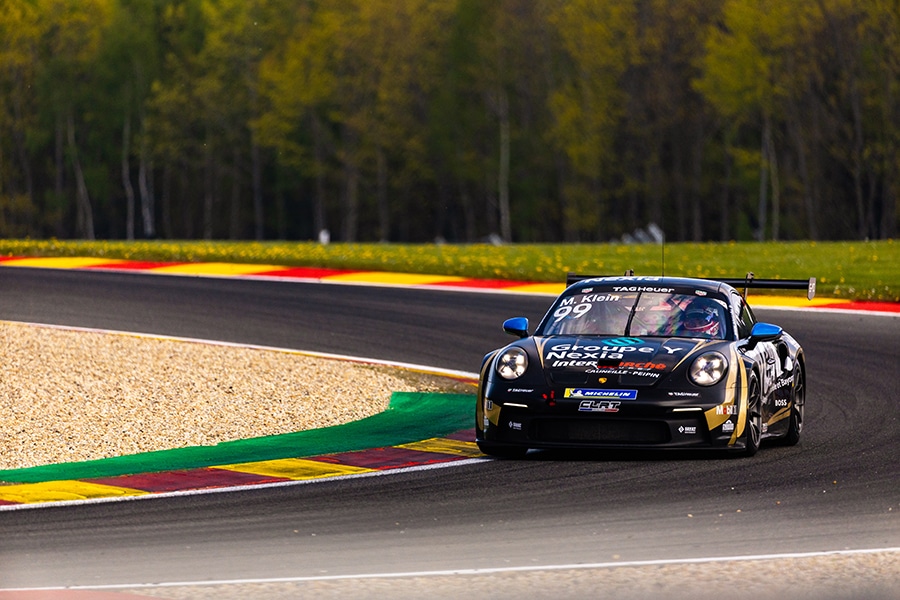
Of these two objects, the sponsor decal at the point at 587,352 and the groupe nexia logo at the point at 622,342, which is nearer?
the sponsor decal at the point at 587,352

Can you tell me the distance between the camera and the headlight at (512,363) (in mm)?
10953

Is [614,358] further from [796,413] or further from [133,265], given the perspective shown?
[133,265]

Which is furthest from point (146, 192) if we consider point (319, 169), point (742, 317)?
point (742, 317)

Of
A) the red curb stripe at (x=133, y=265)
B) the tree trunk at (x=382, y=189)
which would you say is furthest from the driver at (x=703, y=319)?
the tree trunk at (x=382, y=189)

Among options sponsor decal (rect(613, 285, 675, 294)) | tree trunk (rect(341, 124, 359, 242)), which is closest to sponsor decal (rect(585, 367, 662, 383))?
sponsor decal (rect(613, 285, 675, 294))

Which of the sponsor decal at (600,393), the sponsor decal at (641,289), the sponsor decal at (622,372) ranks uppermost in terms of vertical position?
the sponsor decal at (641,289)

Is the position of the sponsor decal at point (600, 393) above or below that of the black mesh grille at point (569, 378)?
below

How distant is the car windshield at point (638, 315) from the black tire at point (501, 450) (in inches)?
40.8

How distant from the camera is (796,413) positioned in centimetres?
1211

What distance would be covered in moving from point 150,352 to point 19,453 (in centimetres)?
538

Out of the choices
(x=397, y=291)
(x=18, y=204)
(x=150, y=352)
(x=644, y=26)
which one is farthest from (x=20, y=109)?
(x=150, y=352)

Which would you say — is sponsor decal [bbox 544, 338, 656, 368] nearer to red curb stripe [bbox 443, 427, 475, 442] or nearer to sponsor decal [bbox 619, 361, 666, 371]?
sponsor decal [bbox 619, 361, 666, 371]

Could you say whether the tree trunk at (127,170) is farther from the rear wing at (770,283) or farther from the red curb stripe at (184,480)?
the red curb stripe at (184,480)

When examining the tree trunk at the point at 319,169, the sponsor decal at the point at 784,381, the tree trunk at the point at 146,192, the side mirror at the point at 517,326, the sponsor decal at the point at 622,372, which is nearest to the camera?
the sponsor decal at the point at 622,372
